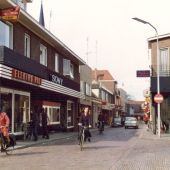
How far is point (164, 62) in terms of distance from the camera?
39.2 m

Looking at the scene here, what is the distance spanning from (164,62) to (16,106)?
15.5m

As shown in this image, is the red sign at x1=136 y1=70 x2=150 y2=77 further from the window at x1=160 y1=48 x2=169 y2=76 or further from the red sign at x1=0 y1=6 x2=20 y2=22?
the red sign at x1=0 y1=6 x2=20 y2=22

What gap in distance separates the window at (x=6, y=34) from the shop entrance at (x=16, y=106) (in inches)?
92.8

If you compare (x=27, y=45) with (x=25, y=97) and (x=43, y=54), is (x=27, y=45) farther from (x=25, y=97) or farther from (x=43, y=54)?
(x=43, y=54)

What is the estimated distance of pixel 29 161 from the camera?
1642cm

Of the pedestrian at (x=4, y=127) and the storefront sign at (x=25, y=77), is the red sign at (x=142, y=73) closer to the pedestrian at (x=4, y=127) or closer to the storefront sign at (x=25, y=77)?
the storefront sign at (x=25, y=77)

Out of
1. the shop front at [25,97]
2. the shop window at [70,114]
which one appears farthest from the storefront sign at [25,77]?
the shop window at [70,114]

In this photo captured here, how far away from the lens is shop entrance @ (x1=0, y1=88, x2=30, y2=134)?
25839 mm

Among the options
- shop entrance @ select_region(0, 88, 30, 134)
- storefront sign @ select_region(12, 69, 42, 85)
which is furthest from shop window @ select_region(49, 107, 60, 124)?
storefront sign @ select_region(12, 69, 42, 85)

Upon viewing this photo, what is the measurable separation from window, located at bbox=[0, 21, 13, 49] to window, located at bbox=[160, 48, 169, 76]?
16.0 meters

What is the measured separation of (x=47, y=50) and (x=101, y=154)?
55.7ft

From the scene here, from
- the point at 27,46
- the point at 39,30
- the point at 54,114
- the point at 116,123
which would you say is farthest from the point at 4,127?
the point at 116,123

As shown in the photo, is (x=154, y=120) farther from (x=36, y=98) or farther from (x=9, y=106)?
(x=9, y=106)

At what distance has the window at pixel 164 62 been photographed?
38.9 m
